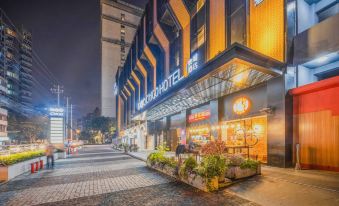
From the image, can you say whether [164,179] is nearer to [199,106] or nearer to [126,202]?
[126,202]

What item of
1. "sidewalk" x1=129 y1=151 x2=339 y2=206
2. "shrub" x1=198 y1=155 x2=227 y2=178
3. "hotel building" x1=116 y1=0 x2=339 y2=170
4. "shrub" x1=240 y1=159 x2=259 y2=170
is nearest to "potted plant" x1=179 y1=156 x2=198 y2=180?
"shrub" x1=198 y1=155 x2=227 y2=178

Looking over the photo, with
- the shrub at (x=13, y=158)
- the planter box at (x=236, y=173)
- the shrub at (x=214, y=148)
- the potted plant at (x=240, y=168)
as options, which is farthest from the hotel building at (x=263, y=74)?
the shrub at (x=13, y=158)

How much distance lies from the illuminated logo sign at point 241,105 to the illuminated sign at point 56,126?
19048 millimetres

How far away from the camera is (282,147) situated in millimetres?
10422

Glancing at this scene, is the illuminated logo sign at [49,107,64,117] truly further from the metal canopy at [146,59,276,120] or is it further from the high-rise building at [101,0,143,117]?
the high-rise building at [101,0,143,117]

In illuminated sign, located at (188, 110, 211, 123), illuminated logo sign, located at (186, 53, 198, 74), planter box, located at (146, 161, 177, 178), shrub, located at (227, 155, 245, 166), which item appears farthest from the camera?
illuminated logo sign, located at (186, 53, 198, 74)

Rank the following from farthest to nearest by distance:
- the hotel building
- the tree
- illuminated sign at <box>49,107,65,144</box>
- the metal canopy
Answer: the tree < illuminated sign at <box>49,107,65,144</box> < the metal canopy < the hotel building

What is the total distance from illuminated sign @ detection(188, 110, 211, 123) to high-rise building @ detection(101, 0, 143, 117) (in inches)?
2878

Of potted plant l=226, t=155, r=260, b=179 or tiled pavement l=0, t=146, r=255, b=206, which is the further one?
potted plant l=226, t=155, r=260, b=179

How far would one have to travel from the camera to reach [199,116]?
19.8m

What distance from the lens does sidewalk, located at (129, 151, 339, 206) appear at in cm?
A: 574

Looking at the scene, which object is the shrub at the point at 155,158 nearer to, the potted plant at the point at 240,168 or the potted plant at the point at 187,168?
the potted plant at the point at 187,168

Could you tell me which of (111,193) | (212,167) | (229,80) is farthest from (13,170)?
(229,80)

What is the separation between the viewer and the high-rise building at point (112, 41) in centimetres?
8969
